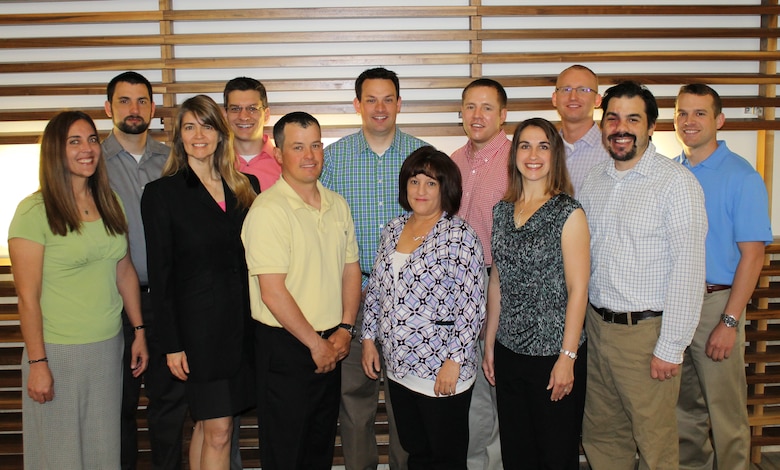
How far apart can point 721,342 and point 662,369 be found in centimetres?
61

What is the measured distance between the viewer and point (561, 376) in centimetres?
237

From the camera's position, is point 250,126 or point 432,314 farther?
point 250,126

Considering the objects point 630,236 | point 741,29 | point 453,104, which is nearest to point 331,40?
point 453,104

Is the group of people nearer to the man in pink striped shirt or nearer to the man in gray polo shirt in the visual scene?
the man in gray polo shirt

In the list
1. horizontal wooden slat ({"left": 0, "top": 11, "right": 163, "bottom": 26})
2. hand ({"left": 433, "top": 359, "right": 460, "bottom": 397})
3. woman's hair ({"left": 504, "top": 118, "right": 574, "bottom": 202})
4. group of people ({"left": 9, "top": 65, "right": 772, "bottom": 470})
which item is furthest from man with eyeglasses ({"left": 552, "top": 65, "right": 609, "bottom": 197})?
horizontal wooden slat ({"left": 0, "top": 11, "right": 163, "bottom": 26})

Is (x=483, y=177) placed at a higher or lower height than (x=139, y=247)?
higher

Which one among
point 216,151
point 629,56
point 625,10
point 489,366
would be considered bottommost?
point 489,366

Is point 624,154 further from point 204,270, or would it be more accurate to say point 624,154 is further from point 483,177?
point 204,270

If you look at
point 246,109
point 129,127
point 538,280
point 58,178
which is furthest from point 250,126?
point 538,280

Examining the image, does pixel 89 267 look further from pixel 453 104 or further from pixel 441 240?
pixel 453 104

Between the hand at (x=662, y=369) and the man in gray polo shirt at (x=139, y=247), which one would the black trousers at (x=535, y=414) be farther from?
the man in gray polo shirt at (x=139, y=247)

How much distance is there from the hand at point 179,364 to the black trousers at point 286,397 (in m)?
0.28

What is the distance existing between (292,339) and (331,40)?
2222mm

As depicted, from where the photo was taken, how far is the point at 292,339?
2463 mm
